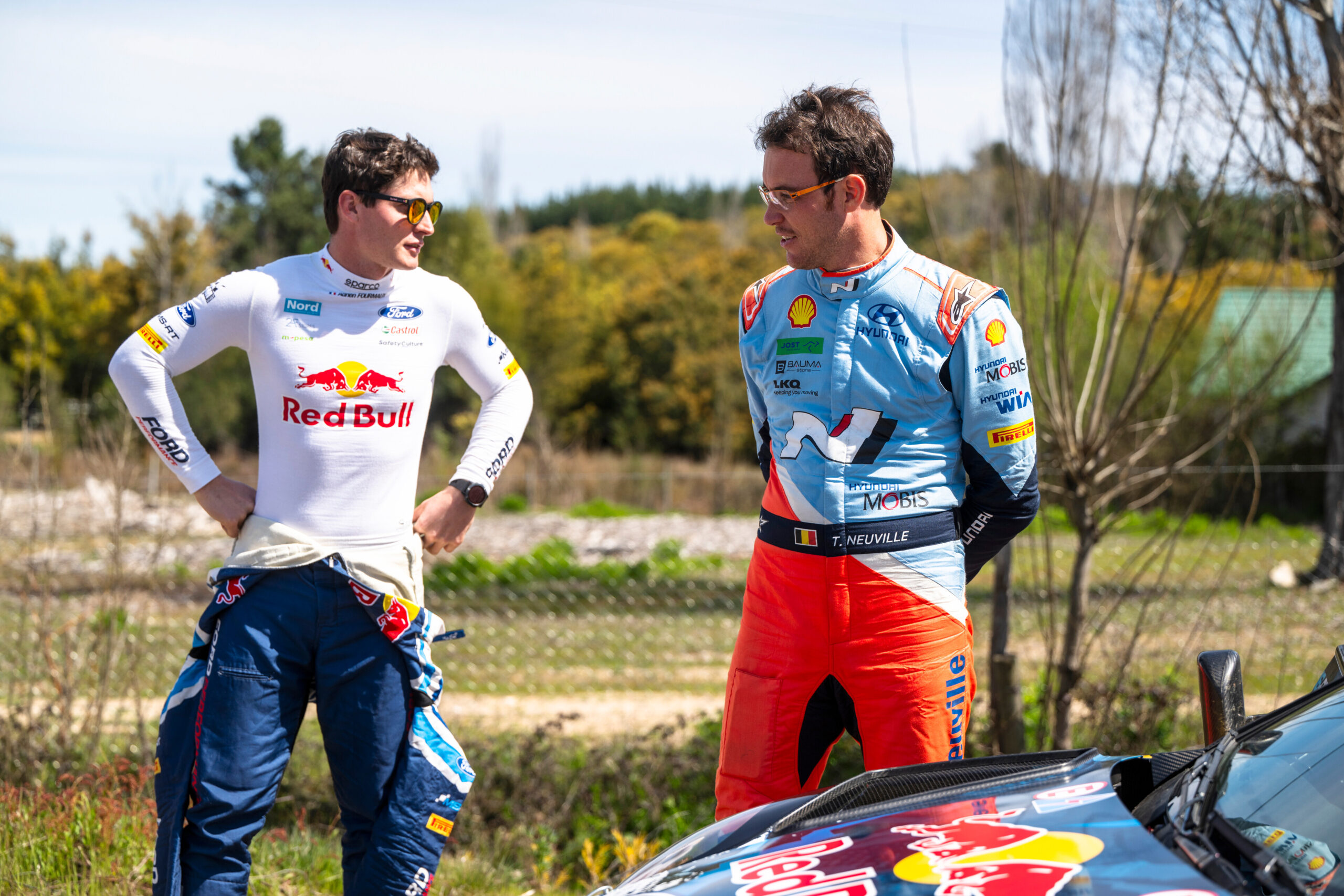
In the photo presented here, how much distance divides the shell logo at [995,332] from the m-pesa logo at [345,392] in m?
1.44

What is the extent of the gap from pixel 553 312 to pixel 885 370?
34.5 metres

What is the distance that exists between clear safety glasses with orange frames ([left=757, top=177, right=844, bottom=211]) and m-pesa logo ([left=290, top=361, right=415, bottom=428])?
102 cm

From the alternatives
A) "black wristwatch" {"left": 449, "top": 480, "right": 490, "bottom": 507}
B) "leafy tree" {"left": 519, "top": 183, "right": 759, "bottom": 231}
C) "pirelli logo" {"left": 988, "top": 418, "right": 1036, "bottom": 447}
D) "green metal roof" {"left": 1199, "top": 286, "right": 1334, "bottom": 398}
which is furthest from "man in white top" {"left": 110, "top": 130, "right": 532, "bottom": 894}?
"leafy tree" {"left": 519, "top": 183, "right": 759, "bottom": 231}

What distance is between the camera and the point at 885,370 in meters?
2.62

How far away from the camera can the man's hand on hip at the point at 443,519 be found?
2.77m

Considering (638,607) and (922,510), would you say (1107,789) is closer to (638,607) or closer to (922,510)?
(922,510)

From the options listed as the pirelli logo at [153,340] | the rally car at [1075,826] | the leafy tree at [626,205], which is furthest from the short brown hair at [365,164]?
the leafy tree at [626,205]

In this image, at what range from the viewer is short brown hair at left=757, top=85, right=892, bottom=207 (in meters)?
2.59

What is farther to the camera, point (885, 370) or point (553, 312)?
point (553, 312)

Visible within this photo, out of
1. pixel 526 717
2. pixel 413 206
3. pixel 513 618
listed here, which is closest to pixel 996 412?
pixel 413 206

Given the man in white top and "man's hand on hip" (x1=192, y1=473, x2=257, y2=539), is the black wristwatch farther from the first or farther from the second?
"man's hand on hip" (x1=192, y1=473, x2=257, y2=539)

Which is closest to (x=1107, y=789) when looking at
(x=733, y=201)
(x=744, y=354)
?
(x=744, y=354)

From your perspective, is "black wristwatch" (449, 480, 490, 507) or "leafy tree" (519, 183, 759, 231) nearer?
"black wristwatch" (449, 480, 490, 507)

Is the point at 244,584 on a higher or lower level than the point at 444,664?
higher
